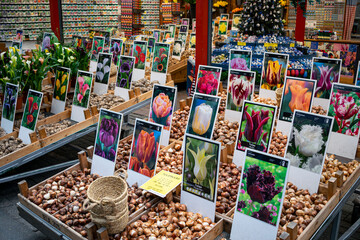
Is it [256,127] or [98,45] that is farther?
[98,45]

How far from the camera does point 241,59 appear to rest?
400 centimetres

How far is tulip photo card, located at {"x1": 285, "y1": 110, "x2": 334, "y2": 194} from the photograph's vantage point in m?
2.18

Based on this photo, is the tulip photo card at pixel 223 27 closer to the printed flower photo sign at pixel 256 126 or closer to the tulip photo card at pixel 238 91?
the tulip photo card at pixel 238 91

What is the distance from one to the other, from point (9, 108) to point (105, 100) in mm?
1005

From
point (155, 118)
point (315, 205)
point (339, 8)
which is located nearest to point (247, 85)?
point (155, 118)

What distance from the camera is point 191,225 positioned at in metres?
2.09

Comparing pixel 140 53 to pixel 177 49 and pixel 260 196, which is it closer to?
pixel 177 49

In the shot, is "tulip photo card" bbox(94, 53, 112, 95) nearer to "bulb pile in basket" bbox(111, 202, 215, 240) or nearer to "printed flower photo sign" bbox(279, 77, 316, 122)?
"printed flower photo sign" bbox(279, 77, 316, 122)

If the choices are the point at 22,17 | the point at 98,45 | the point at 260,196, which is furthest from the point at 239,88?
the point at 22,17

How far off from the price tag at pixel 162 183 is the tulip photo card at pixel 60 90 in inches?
77.2

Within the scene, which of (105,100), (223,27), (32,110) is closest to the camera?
(32,110)

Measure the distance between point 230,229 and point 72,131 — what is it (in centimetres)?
212

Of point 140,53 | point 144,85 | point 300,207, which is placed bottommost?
point 300,207

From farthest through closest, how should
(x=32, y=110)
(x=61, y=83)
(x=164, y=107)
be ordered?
1. (x=61, y=83)
2. (x=32, y=110)
3. (x=164, y=107)
